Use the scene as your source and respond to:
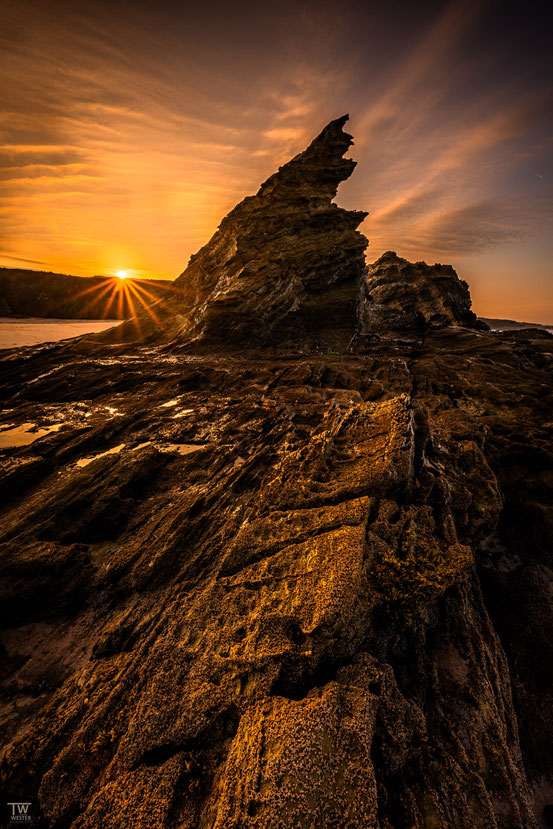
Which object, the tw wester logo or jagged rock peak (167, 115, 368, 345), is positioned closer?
the tw wester logo

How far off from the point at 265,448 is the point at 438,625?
847 centimetres

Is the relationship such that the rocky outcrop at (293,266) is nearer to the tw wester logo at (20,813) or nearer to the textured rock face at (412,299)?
the textured rock face at (412,299)

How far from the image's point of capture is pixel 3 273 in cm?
9219

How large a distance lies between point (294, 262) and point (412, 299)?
27.1 meters

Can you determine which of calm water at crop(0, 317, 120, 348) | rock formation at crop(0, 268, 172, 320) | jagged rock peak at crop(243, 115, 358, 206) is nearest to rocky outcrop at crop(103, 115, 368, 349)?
jagged rock peak at crop(243, 115, 358, 206)

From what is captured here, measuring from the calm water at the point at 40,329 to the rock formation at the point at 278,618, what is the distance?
134 ft

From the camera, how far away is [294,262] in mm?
37781

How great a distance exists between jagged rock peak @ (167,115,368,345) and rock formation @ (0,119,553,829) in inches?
828

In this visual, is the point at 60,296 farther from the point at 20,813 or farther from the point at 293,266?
the point at 20,813

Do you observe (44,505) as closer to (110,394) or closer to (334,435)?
(334,435)

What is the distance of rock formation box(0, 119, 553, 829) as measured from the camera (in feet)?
15.8

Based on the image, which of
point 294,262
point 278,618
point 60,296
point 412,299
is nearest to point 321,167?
point 294,262

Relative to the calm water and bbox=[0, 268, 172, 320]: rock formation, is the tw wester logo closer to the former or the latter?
the calm water

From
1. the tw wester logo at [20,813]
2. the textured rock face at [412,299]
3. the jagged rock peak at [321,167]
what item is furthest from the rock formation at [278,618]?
the jagged rock peak at [321,167]
